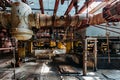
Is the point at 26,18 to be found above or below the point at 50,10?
below

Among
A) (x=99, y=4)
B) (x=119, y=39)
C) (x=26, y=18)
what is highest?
(x=99, y=4)

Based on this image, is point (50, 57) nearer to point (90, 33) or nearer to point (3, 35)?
point (3, 35)

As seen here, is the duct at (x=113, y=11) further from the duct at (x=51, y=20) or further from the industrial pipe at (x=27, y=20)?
the duct at (x=51, y=20)

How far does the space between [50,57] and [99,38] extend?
14.1 feet

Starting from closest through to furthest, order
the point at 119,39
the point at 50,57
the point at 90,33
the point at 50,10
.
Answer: the point at 90,33 < the point at 119,39 < the point at 50,10 < the point at 50,57

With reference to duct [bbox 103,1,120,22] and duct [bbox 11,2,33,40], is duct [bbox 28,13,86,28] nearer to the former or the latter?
duct [bbox 11,2,33,40]

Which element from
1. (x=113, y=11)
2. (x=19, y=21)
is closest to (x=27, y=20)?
(x=19, y=21)

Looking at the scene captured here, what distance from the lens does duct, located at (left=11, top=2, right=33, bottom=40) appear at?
4.32m

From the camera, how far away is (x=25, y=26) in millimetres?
4457

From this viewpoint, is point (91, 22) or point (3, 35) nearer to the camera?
point (91, 22)

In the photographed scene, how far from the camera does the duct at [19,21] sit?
14.2 ft

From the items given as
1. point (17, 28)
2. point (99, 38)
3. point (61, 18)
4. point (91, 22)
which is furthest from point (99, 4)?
point (17, 28)

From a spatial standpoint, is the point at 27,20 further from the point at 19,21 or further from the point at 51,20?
the point at 51,20

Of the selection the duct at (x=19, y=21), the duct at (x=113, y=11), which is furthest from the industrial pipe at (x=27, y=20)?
the duct at (x=113, y=11)
